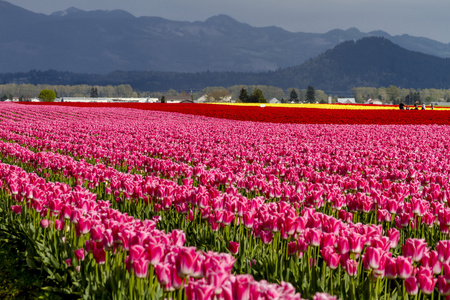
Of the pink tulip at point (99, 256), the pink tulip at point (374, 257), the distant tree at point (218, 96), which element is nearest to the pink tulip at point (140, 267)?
the pink tulip at point (99, 256)

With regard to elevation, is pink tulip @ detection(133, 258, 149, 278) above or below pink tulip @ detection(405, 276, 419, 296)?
above

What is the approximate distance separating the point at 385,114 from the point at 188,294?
125ft

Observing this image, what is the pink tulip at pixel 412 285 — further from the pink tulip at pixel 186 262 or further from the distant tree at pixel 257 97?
the distant tree at pixel 257 97

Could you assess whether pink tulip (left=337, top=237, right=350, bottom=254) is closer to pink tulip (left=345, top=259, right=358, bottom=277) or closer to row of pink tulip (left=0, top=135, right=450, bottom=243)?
pink tulip (left=345, top=259, right=358, bottom=277)

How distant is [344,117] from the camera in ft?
122

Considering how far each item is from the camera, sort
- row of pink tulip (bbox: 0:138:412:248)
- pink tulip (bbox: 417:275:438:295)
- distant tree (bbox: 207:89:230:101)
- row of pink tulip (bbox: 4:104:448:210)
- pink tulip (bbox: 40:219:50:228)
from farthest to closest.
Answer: distant tree (bbox: 207:89:230:101) < row of pink tulip (bbox: 4:104:448:210) < pink tulip (bbox: 40:219:50:228) < row of pink tulip (bbox: 0:138:412:248) < pink tulip (bbox: 417:275:438:295)

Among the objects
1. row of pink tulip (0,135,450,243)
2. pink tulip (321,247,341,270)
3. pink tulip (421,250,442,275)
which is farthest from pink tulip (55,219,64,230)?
pink tulip (421,250,442,275)

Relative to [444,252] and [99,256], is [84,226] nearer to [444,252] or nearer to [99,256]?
[99,256]

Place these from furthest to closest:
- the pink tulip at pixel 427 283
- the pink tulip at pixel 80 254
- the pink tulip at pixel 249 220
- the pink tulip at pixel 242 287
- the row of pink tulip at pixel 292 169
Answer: the row of pink tulip at pixel 292 169 < the pink tulip at pixel 249 220 < the pink tulip at pixel 80 254 < the pink tulip at pixel 427 283 < the pink tulip at pixel 242 287

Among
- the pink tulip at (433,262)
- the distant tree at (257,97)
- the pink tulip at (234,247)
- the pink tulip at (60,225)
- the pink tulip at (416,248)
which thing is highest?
the distant tree at (257,97)

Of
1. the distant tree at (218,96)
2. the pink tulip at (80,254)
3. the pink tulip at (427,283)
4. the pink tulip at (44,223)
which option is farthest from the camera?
the distant tree at (218,96)

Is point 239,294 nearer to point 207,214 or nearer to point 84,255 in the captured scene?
point 84,255

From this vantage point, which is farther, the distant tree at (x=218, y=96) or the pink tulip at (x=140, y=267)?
the distant tree at (x=218, y=96)

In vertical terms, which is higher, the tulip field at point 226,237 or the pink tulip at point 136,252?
the pink tulip at point 136,252
